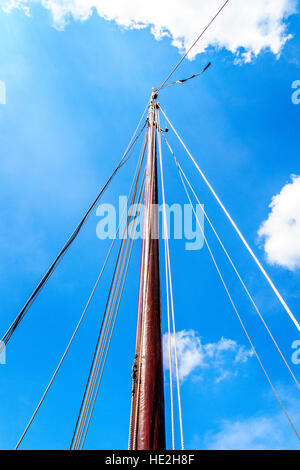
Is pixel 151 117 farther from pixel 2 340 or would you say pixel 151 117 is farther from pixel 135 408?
pixel 135 408

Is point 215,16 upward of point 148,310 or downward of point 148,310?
upward

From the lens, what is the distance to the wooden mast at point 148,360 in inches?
85.9

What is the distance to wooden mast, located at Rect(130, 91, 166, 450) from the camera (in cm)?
218

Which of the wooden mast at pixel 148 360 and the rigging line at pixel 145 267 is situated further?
the rigging line at pixel 145 267

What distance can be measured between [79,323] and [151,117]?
18.0 ft

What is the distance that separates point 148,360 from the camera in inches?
104

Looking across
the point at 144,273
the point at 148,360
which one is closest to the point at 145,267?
the point at 144,273

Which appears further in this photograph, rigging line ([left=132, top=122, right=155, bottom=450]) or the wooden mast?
rigging line ([left=132, top=122, right=155, bottom=450])

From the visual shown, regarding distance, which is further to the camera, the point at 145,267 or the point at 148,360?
the point at 145,267

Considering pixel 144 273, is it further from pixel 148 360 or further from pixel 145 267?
pixel 148 360

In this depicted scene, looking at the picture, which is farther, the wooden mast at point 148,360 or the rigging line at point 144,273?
the rigging line at point 144,273

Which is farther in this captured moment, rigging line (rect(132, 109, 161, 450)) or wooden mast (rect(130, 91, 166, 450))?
rigging line (rect(132, 109, 161, 450))

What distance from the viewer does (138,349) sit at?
2.93m
